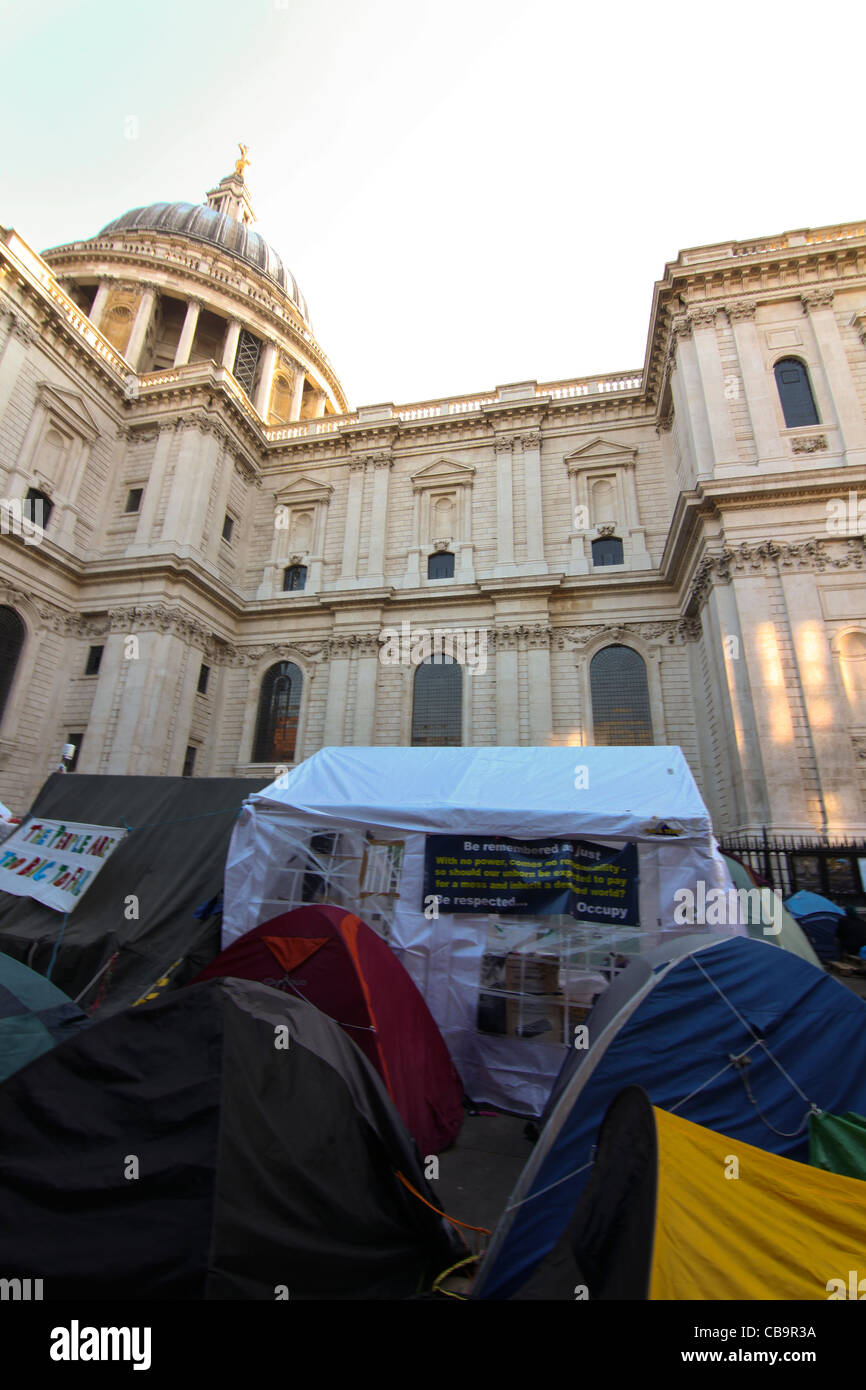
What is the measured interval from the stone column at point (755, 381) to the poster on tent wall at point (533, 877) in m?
16.2

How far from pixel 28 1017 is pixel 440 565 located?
21.6 metres

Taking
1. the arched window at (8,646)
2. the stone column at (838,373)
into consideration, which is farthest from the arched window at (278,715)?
the stone column at (838,373)

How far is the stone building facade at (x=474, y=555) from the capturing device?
1672cm

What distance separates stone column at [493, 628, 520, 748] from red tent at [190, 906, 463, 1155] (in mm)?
14506

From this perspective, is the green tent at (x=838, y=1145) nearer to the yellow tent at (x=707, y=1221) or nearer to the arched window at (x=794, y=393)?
the yellow tent at (x=707, y=1221)

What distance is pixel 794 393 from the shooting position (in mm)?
18766

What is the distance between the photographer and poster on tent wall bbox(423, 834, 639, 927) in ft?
21.8

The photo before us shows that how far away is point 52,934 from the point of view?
8953mm

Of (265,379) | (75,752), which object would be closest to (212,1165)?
(75,752)

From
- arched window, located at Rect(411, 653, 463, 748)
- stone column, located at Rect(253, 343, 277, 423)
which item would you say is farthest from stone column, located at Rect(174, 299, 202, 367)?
arched window, located at Rect(411, 653, 463, 748)

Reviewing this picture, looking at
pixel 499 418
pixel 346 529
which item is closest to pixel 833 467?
pixel 499 418

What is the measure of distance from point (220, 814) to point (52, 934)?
9.56 feet

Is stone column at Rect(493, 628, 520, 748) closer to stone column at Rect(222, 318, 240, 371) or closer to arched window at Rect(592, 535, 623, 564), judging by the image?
arched window at Rect(592, 535, 623, 564)

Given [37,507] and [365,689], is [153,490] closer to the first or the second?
[37,507]
